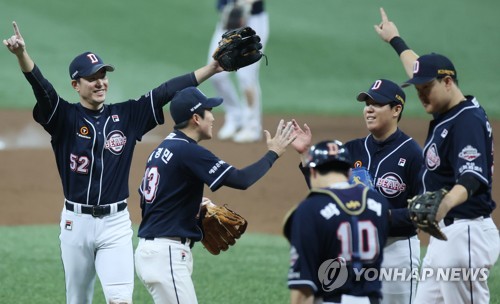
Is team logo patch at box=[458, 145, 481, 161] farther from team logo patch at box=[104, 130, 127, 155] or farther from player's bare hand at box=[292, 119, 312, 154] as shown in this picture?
team logo patch at box=[104, 130, 127, 155]

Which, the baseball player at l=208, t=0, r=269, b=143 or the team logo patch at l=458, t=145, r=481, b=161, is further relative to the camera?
the baseball player at l=208, t=0, r=269, b=143

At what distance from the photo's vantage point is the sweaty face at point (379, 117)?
6113 millimetres

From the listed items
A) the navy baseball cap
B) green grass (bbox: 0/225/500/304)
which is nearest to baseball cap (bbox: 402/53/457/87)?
the navy baseball cap

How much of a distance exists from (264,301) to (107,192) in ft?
7.05

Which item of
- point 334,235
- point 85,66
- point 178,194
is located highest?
point 85,66

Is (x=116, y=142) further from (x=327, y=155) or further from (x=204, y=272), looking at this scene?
(x=204, y=272)

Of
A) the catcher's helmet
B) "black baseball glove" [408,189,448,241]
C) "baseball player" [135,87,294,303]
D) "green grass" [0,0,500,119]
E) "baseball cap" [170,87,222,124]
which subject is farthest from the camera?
"green grass" [0,0,500,119]

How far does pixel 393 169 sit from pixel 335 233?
5.47 feet

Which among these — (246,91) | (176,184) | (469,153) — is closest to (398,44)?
(469,153)

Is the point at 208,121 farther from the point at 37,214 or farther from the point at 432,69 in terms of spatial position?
the point at 37,214

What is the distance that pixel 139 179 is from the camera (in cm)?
1239

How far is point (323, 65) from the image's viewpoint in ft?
62.8

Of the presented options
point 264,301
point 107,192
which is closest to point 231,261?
point 264,301

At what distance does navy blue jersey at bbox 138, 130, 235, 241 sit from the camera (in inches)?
224
